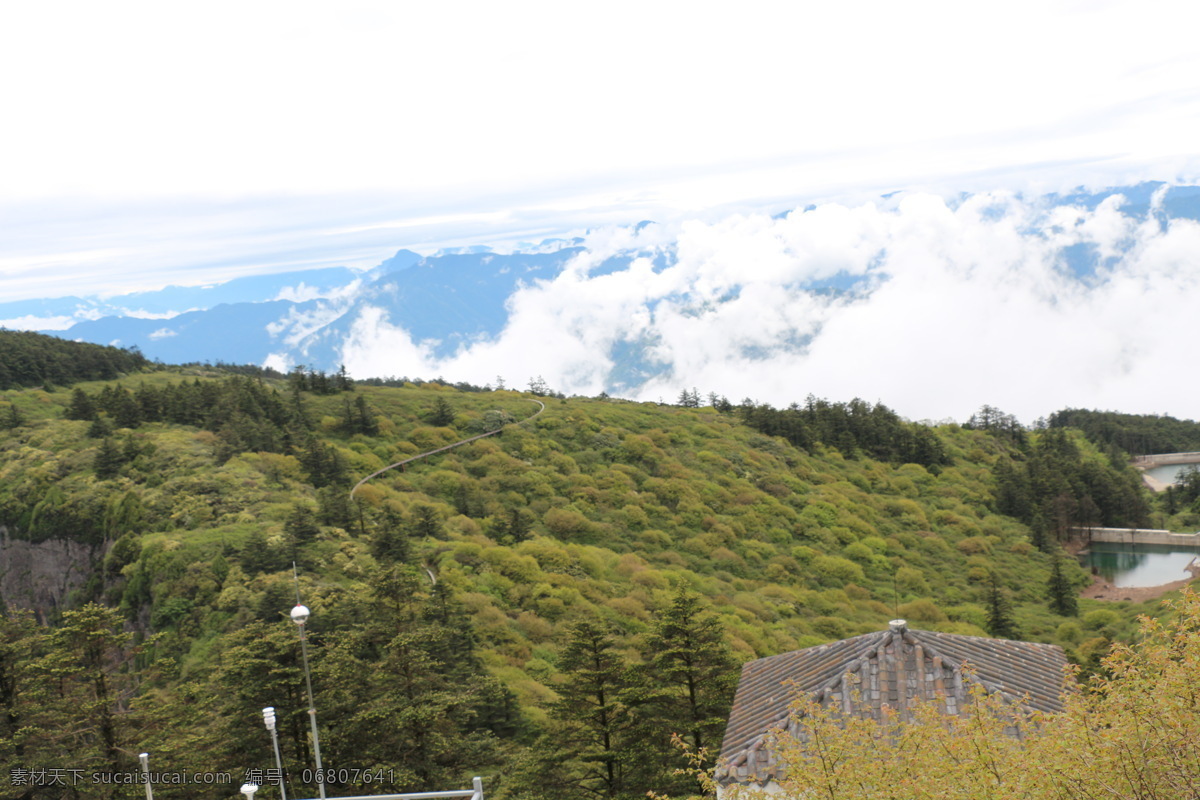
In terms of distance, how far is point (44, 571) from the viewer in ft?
107

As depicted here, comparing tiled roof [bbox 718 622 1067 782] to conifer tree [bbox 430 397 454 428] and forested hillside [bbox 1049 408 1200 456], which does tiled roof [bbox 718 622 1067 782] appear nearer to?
conifer tree [bbox 430 397 454 428]

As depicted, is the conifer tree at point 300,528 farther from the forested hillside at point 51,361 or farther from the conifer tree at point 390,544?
the forested hillside at point 51,361

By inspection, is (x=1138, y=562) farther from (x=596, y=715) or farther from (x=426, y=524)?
(x=596, y=715)

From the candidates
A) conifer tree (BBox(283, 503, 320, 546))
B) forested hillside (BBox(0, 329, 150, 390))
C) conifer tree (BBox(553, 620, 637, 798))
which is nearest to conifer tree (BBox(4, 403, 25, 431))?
forested hillside (BBox(0, 329, 150, 390))

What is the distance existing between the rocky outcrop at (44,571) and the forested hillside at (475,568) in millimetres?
714

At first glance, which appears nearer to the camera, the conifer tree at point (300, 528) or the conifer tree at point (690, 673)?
the conifer tree at point (690, 673)

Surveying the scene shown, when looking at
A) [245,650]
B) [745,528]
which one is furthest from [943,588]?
[245,650]

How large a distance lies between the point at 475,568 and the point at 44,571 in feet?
61.8

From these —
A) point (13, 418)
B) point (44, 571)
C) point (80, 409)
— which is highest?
point (13, 418)

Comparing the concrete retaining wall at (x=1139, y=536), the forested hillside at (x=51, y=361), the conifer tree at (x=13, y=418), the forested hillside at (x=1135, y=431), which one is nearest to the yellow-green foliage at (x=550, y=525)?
the conifer tree at (x=13, y=418)

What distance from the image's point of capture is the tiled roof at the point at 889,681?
12.3 metres

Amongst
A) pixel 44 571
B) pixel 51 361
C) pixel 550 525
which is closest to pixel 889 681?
pixel 550 525

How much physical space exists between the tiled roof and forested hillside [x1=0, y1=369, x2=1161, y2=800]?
3.56 m

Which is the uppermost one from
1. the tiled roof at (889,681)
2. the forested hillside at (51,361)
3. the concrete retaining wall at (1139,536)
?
the forested hillside at (51,361)
